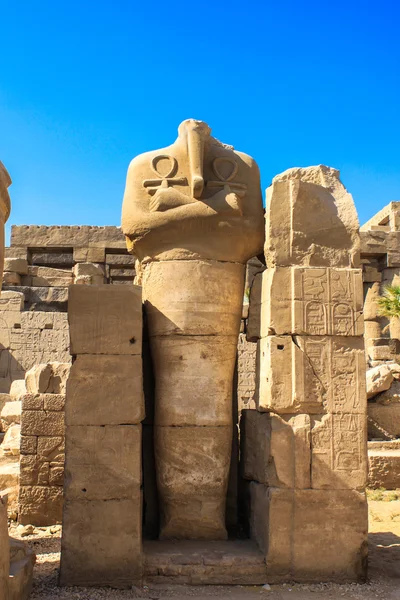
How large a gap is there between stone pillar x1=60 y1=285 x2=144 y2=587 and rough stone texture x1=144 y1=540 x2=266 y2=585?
0.50ft

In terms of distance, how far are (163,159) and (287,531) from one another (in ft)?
10.5

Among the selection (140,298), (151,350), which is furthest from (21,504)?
(140,298)

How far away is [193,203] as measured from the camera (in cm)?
538

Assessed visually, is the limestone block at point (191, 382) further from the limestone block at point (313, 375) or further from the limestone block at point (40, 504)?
the limestone block at point (40, 504)

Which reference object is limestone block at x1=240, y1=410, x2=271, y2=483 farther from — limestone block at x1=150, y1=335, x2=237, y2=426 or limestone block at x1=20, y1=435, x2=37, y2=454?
limestone block at x1=20, y1=435, x2=37, y2=454

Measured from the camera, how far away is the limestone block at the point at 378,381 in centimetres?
1087

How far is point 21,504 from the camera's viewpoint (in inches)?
255

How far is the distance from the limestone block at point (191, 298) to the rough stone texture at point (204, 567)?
1688 mm

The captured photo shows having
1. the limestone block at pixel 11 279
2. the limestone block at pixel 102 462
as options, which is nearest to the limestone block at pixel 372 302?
the limestone block at pixel 11 279

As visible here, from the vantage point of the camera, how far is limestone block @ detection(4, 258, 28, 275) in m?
17.1

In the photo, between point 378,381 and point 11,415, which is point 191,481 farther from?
point 378,381

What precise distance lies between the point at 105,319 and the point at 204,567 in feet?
6.47

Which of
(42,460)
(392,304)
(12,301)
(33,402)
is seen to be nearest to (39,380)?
(33,402)

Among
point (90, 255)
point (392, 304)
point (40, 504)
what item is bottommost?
point (40, 504)
